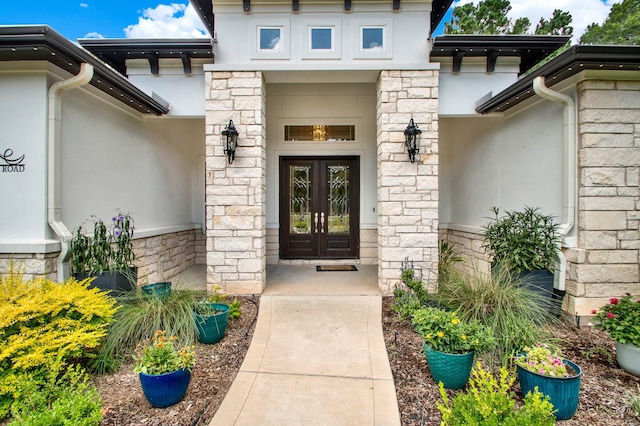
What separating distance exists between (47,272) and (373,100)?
590cm

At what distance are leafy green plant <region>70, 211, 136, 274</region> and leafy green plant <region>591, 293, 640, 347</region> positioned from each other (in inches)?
198

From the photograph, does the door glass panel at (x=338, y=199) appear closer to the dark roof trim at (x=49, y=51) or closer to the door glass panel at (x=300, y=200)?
the door glass panel at (x=300, y=200)

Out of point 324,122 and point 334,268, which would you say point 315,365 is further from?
point 324,122

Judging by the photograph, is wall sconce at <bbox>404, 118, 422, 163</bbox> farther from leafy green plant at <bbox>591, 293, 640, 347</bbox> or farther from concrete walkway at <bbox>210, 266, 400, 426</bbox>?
leafy green plant at <bbox>591, 293, 640, 347</bbox>

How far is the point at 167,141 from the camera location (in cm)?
566

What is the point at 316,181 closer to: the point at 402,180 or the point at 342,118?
the point at 342,118

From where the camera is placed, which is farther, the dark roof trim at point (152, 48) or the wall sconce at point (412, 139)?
the dark roof trim at point (152, 48)

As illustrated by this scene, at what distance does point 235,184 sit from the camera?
14.8 feet

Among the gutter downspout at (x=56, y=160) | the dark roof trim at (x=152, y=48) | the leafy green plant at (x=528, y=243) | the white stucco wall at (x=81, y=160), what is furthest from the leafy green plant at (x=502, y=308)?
the dark roof trim at (x=152, y=48)

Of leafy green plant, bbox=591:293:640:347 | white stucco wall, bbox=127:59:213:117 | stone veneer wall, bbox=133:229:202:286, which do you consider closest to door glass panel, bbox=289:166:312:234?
stone veneer wall, bbox=133:229:202:286

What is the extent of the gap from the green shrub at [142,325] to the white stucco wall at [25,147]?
4.22 ft

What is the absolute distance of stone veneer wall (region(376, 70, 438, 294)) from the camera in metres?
4.48

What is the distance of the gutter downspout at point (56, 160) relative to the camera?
3273 mm

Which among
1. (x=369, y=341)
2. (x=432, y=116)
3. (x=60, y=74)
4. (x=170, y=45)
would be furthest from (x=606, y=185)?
(x=60, y=74)
